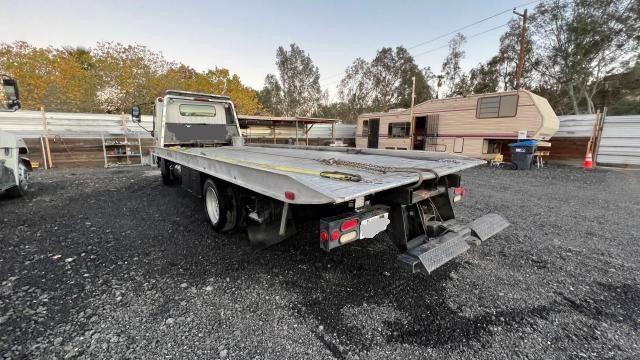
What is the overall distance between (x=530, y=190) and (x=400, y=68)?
29138 mm

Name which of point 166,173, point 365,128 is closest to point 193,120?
point 166,173

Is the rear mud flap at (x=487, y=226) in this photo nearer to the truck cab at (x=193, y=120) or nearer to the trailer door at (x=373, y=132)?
the truck cab at (x=193, y=120)

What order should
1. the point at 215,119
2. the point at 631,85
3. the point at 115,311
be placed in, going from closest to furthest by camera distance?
the point at 115,311
the point at 215,119
the point at 631,85

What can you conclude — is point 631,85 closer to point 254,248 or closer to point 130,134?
point 254,248

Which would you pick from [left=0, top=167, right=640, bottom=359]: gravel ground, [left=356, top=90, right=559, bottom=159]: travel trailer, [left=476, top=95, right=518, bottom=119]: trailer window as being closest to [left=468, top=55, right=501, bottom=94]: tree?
[left=356, top=90, right=559, bottom=159]: travel trailer

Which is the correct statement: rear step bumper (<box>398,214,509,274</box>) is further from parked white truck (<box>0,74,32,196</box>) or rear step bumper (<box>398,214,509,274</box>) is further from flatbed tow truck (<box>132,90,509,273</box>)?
parked white truck (<box>0,74,32,196</box>)

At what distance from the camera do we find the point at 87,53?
3144cm

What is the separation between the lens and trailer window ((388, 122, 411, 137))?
51.9 ft

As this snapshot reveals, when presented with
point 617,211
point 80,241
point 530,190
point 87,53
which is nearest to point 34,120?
point 80,241

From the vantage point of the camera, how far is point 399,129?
16250mm

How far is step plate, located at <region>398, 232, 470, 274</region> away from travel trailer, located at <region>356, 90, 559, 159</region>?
1118 cm

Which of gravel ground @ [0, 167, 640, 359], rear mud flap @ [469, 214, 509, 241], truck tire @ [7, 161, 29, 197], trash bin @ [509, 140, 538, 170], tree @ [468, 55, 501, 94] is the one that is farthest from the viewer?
tree @ [468, 55, 501, 94]

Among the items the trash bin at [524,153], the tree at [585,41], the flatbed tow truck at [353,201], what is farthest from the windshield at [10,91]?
the tree at [585,41]

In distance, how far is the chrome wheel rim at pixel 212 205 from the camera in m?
3.88
